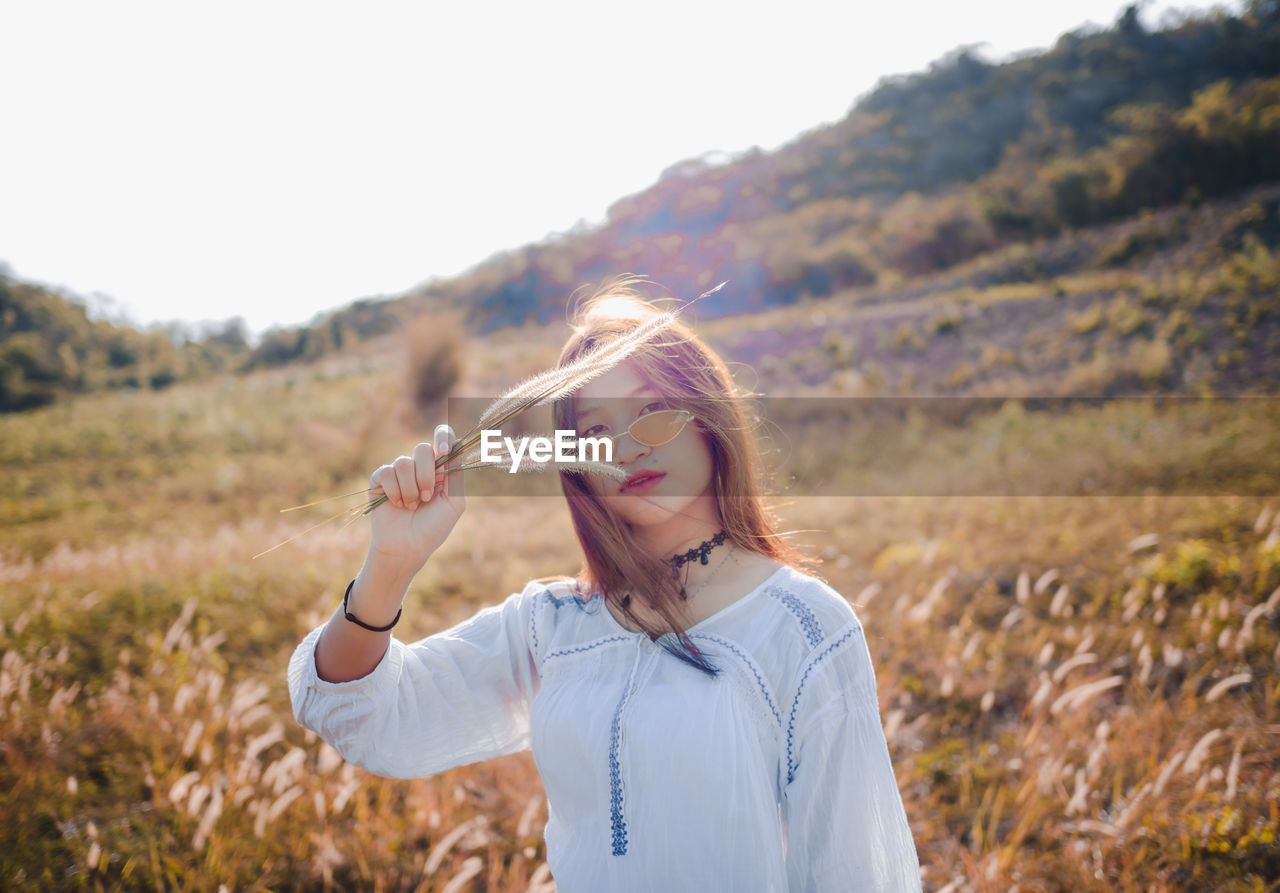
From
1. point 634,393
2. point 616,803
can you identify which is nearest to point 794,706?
point 616,803

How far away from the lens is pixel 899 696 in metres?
3.94

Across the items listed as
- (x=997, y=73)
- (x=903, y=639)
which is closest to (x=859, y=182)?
(x=997, y=73)

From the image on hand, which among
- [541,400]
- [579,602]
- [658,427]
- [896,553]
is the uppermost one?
[541,400]

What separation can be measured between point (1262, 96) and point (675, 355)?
37.1 metres

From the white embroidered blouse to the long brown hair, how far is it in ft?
0.44

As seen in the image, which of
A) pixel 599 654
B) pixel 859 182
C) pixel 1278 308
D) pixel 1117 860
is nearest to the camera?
pixel 599 654

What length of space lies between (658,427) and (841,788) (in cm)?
91

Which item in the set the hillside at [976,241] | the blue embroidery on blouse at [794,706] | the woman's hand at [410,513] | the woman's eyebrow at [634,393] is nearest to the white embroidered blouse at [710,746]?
the blue embroidery on blouse at [794,706]

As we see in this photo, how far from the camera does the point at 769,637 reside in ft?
4.73

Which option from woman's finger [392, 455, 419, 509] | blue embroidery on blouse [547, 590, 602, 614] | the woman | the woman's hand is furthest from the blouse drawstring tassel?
woman's finger [392, 455, 419, 509]

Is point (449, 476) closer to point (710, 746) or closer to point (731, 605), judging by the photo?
point (731, 605)

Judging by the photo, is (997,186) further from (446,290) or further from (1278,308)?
(446,290)
